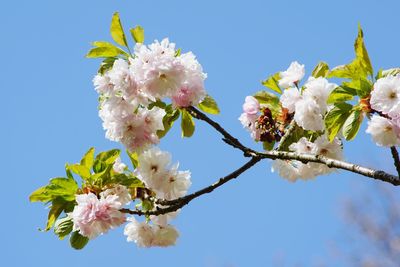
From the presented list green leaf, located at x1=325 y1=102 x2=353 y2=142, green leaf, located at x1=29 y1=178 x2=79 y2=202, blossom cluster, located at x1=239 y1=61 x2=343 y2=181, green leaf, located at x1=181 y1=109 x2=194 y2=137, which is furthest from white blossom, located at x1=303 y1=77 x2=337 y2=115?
green leaf, located at x1=29 y1=178 x2=79 y2=202

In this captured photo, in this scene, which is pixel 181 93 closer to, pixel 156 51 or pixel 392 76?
pixel 156 51

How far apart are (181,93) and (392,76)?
69 cm

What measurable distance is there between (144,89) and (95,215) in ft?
1.38

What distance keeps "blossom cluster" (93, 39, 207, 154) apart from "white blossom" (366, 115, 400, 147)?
0.60 metres

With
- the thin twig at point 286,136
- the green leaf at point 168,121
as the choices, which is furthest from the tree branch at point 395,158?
the green leaf at point 168,121

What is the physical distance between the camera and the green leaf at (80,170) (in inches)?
90.7

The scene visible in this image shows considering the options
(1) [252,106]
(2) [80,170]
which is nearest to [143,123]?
(2) [80,170]

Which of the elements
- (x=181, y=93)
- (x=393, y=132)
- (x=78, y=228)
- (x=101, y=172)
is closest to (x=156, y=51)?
(x=181, y=93)

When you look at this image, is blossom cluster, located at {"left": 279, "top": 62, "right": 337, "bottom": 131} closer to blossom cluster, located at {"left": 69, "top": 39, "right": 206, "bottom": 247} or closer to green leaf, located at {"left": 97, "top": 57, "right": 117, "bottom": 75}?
blossom cluster, located at {"left": 69, "top": 39, "right": 206, "bottom": 247}

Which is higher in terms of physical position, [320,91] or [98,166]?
[320,91]

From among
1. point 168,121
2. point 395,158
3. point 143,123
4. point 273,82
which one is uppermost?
point 273,82

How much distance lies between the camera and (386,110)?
1965mm

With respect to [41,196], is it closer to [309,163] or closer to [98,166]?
[98,166]

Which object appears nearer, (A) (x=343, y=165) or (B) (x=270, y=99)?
(A) (x=343, y=165)
